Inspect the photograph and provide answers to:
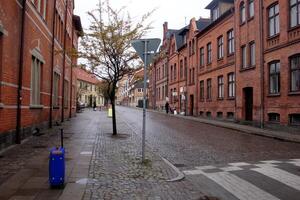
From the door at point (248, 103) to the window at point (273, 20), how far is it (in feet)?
16.3

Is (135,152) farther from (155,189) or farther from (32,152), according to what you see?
(155,189)

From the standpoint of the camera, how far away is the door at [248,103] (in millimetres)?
28234

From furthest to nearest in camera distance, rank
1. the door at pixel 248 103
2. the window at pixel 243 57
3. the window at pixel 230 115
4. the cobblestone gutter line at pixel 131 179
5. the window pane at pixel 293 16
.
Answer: the window at pixel 230 115, the window at pixel 243 57, the door at pixel 248 103, the window pane at pixel 293 16, the cobblestone gutter line at pixel 131 179

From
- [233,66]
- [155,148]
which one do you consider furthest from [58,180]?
[233,66]

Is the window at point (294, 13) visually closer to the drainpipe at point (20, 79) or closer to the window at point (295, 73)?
the window at point (295, 73)

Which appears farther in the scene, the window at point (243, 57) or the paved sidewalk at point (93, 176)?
the window at point (243, 57)

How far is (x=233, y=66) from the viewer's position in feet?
103

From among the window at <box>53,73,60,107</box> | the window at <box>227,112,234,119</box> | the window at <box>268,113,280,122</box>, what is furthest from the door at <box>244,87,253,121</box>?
the window at <box>53,73,60,107</box>

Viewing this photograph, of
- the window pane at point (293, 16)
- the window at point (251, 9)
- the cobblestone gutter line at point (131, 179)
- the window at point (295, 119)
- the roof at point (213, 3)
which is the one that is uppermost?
the roof at point (213, 3)

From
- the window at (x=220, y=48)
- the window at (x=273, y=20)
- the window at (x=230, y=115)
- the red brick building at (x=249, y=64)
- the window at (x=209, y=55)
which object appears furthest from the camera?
the window at (x=209, y=55)

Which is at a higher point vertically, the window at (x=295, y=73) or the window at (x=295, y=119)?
the window at (x=295, y=73)

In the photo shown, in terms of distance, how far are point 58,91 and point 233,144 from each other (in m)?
13.1

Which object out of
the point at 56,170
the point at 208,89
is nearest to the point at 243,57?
the point at 208,89

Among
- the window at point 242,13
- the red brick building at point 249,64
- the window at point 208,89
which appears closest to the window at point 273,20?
the red brick building at point 249,64
